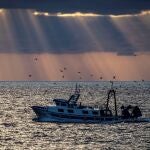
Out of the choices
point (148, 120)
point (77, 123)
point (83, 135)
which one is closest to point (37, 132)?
point (83, 135)

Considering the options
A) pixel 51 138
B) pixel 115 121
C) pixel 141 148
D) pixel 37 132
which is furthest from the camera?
pixel 115 121

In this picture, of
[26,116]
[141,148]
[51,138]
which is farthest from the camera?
[26,116]

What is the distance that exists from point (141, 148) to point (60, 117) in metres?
40.7

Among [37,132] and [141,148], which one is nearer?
[141,148]

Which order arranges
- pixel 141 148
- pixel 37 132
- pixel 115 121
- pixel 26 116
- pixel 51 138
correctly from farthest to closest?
1. pixel 26 116
2. pixel 115 121
3. pixel 37 132
4. pixel 51 138
5. pixel 141 148

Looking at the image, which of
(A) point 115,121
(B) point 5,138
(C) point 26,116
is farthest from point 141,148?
(C) point 26,116

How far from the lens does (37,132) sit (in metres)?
120

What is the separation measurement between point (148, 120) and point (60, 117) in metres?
16.9


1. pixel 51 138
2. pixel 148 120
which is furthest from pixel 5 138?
pixel 148 120

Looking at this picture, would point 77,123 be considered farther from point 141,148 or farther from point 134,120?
point 141,148

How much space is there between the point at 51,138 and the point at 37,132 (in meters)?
9.65

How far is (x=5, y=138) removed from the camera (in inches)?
4348

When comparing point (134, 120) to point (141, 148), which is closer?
point (141, 148)

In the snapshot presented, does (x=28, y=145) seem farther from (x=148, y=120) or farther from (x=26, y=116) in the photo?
(x=26, y=116)
